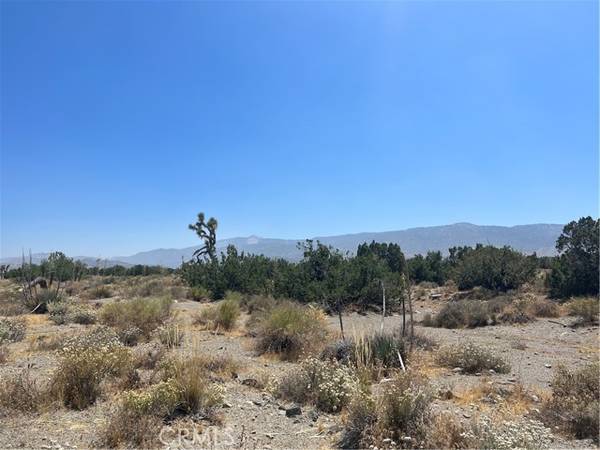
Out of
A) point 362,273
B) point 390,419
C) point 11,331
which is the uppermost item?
point 362,273

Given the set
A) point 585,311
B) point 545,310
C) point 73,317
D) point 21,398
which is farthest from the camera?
point 545,310

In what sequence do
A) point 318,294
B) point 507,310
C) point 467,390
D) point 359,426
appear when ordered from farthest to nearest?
1. point 318,294
2. point 507,310
3. point 467,390
4. point 359,426

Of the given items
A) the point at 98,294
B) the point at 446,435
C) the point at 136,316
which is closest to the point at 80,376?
the point at 446,435

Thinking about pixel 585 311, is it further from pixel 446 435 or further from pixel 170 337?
pixel 170 337

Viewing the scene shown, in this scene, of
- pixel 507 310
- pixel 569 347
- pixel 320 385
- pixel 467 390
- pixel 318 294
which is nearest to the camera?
pixel 320 385

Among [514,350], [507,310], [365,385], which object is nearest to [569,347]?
[514,350]

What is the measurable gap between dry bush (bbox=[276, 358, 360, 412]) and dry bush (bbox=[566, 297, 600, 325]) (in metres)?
12.2

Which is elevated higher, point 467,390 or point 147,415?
point 147,415

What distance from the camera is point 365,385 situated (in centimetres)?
591

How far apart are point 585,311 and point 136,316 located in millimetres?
15400

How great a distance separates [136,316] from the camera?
12078mm

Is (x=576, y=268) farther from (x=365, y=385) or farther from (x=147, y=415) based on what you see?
(x=147, y=415)

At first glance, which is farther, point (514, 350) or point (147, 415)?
point (514, 350)

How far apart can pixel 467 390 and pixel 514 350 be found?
4523 mm
